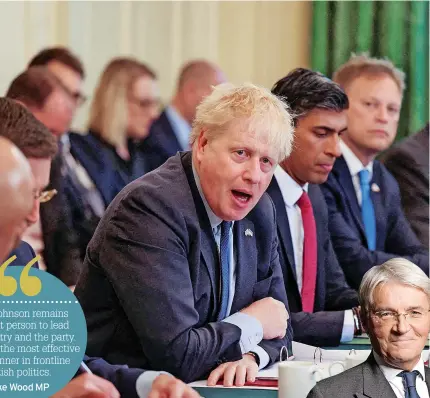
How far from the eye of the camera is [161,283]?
2.20 m

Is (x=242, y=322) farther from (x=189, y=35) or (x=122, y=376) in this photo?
(x=189, y=35)

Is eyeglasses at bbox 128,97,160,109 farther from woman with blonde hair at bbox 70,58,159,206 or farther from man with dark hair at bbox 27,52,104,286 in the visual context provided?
man with dark hair at bbox 27,52,104,286

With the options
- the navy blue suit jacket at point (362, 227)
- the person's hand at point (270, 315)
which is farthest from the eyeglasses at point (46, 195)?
the navy blue suit jacket at point (362, 227)

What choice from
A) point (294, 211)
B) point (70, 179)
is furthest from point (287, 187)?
point (70, 179)

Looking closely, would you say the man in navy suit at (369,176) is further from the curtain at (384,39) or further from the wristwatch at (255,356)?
the wristwatch at (255,356)

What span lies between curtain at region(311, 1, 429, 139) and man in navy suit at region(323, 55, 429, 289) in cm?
3

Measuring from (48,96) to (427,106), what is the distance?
1.17m

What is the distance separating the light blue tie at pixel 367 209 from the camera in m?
3.12

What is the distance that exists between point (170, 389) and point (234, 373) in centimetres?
16

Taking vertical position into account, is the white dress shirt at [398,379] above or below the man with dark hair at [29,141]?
below

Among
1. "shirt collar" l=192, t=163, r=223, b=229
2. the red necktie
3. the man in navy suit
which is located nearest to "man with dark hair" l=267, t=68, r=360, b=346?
the red necktie

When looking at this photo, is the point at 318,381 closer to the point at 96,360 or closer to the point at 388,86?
the point at 96,360

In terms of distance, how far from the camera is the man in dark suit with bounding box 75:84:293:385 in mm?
2209

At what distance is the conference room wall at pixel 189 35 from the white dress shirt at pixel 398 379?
108 cm
